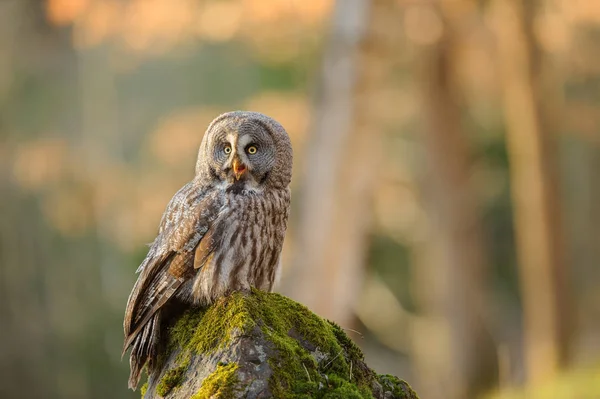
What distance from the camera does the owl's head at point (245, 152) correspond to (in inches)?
153

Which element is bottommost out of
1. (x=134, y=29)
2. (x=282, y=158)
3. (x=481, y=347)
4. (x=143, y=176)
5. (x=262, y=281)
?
(x=262, y=281)

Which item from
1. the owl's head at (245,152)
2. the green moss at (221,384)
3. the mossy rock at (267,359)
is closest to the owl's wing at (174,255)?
the owl's head at (245,152)

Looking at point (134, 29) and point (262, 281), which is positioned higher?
point (134, 29)

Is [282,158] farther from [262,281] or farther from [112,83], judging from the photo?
[112,83]

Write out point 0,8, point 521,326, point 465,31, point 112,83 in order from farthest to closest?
point 521,326 → point 112,83 → point 0,8 → point 465,31

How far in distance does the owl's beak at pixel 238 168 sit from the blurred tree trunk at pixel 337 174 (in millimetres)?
5400

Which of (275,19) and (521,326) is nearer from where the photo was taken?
(275,19)

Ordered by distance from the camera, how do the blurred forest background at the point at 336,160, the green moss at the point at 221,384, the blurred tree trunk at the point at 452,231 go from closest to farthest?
1. the green moss at the point at 221,384
2. the blurred forest background at the point at 336,160
3. the blurred tree trunk at the point at 452,231

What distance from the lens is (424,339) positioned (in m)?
13.6

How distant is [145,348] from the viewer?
3738 millimetres

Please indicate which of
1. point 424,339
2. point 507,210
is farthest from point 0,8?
point 507,210

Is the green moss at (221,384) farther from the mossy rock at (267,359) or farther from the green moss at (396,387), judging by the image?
the green moss at (396,387)

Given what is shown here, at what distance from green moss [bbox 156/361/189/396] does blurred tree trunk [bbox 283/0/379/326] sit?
6076 mm

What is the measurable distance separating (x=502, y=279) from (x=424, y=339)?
496 cm
